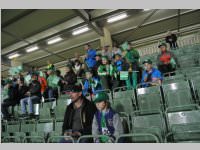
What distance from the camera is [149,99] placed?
3.47 m

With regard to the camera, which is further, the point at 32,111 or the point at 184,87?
the point at 32,111

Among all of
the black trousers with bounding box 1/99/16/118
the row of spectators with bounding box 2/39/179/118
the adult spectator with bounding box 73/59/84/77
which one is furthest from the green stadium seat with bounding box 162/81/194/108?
the black trousers with bounding box 1/99/16/118

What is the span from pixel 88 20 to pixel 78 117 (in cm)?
533

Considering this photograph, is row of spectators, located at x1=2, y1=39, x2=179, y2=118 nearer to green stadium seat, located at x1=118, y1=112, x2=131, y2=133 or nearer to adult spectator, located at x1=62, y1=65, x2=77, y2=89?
adult spectator, located at x1=62, y1=65, x2=77, y2=89

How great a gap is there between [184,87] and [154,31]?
5962mm

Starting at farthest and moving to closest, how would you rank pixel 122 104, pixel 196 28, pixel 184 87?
pixel 196 28
pixel 122 104
pixel 184 87

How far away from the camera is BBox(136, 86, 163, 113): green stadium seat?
3.39 meters

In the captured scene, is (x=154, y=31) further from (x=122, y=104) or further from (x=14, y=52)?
(x=14, y=52)

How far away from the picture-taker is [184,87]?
3283 mm

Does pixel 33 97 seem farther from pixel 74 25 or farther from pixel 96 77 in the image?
pixel 74 25

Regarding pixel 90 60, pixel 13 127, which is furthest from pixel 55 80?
pixel 13 127

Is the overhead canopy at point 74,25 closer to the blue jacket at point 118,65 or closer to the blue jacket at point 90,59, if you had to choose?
the blue jacket at point 90,59

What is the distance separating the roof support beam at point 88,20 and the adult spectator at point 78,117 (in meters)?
4.66

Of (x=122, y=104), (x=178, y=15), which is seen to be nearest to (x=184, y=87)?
(x=122, y=104)
